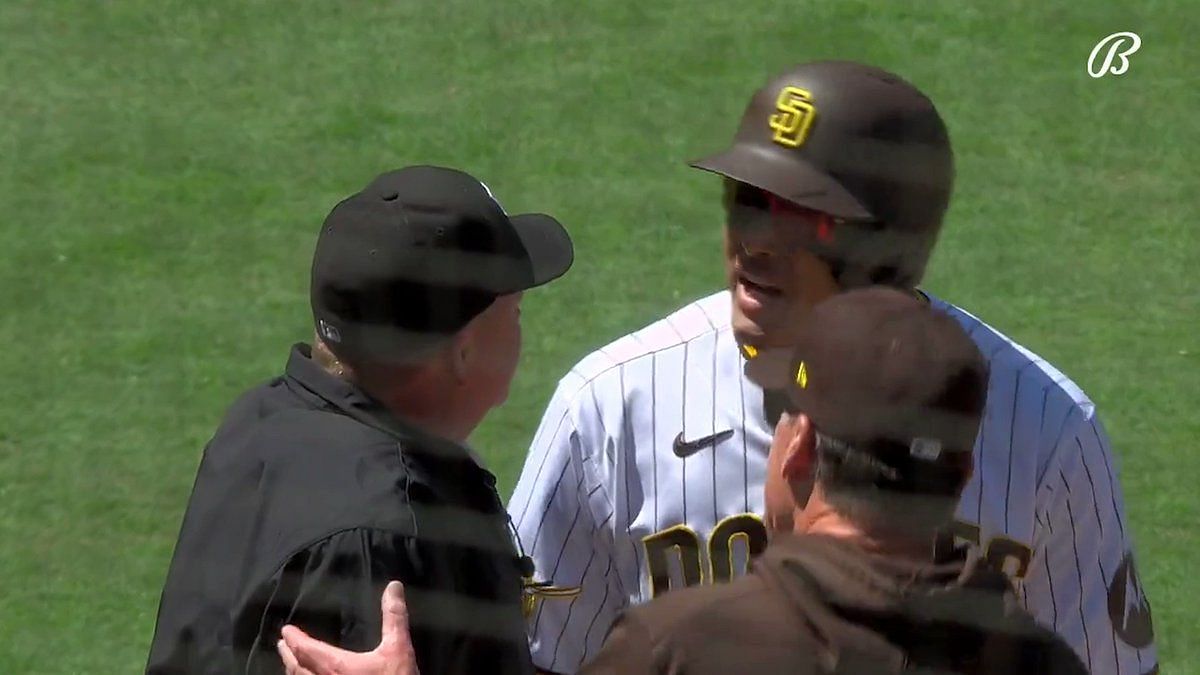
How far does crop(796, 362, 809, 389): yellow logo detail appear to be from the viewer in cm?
168

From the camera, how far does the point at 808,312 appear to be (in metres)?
2.14

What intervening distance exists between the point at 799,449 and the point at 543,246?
22.1 inches

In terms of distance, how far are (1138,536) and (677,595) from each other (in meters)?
2.54

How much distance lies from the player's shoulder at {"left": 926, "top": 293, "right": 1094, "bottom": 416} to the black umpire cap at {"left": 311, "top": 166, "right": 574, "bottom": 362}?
0.50 metres

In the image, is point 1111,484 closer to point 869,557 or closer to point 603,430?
point 603,430

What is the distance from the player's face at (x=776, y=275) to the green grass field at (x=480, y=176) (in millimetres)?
1827

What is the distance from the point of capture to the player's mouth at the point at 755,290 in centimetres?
213

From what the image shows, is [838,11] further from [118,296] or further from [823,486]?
[823,486]

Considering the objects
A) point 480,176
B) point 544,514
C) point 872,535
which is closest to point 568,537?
point 544,514

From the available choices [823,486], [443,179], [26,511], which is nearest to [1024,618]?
[823,486]

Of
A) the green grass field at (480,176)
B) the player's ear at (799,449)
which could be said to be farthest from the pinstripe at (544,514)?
the green grass field at (480,176)

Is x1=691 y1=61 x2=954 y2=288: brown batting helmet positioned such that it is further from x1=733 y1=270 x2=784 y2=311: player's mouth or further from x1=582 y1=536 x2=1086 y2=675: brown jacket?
x1=582 y1=536 x2=1086 y2=675: brown jacket

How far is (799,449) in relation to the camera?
1694 millimetres

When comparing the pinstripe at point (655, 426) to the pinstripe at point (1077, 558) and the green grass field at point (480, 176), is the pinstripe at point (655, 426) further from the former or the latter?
the green grass field at point (480, 176)
